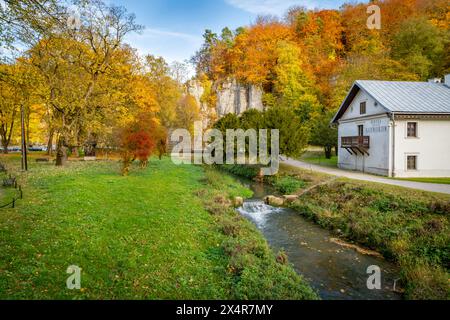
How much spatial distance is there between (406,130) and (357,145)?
4.44 m

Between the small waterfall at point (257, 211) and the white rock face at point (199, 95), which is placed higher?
the white rock face at point (199, 95)

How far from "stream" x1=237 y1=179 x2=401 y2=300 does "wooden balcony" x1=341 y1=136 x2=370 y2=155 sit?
43.3ft

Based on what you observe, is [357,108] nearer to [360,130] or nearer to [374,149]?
[360,130]

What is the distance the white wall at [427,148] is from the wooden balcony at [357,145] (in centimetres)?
323

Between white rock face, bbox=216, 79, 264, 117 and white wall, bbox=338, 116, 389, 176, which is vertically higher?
white rock face, bbox=216, 79, 264, 117

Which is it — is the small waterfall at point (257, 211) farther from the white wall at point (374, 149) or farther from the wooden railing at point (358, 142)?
the wooden railing at point (358, 142)

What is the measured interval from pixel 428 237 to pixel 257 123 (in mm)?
20937

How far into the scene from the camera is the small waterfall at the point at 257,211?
55.5 ft

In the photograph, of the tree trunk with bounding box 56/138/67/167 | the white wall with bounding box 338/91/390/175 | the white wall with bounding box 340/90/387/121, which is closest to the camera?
the white wall with bounding box 338/91/390/175

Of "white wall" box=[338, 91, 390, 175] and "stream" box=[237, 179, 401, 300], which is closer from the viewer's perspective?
"stream" box=[237, 179, 401, 300]

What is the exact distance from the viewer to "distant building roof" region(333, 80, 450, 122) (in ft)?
75.4

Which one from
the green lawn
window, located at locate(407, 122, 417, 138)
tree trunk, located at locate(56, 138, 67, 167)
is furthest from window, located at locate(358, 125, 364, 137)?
tree trunk, located at locate(56, 138, 67, 167)

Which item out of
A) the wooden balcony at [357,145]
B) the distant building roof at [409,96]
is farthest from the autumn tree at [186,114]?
the wooden balcony at [357,145]

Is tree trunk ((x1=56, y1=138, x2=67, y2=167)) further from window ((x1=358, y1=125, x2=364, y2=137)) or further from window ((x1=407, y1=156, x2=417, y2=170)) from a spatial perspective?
window ((x1=407, y1=156, x2=417, y2=170))
